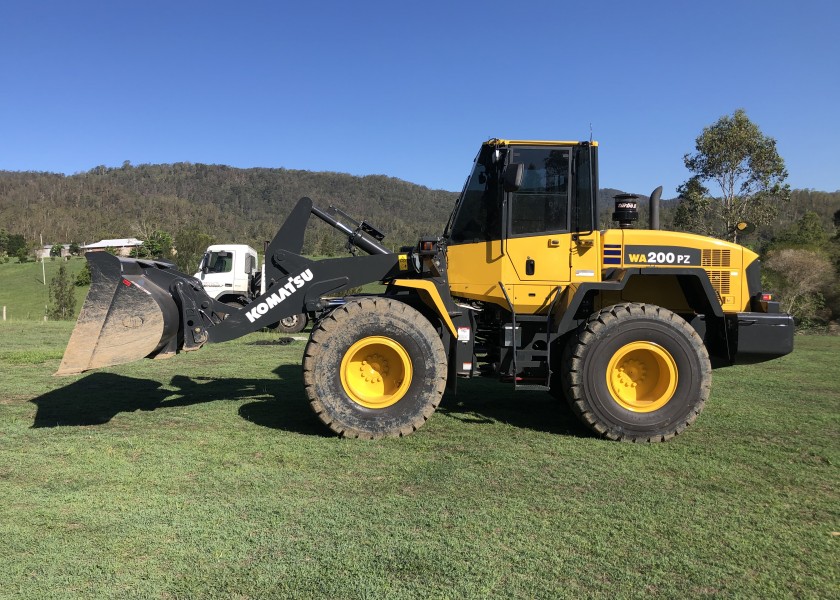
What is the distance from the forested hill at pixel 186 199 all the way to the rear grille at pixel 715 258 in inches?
3317

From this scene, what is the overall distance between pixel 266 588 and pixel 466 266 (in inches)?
154

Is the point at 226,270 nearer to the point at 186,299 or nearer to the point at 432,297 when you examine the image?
the point at 186,299

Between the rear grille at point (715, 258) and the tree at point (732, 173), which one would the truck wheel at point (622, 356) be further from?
the tree at point (732, 173)

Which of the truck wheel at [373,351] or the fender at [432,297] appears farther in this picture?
the fender at [432,297]

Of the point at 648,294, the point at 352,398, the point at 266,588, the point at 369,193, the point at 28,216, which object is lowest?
the point at 266,588

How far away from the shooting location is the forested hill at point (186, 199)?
10131 centimetres

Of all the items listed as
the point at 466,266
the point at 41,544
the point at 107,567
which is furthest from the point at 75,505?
the point at 466,266

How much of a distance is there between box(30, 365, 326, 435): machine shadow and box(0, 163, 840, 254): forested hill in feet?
255

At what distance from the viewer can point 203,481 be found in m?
4.25

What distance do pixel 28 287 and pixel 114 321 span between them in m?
60.1

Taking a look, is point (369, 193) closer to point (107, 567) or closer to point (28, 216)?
point (28, 216)

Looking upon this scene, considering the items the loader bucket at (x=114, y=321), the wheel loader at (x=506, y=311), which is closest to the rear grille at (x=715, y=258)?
the wheel loader at (x=506, y=311)

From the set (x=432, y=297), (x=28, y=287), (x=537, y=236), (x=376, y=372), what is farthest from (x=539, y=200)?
(x=28, y=287)

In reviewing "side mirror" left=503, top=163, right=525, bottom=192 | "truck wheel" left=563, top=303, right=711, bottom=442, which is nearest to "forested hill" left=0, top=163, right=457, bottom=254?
"side mirror" left=503, top=163, right=525, bottom=192
